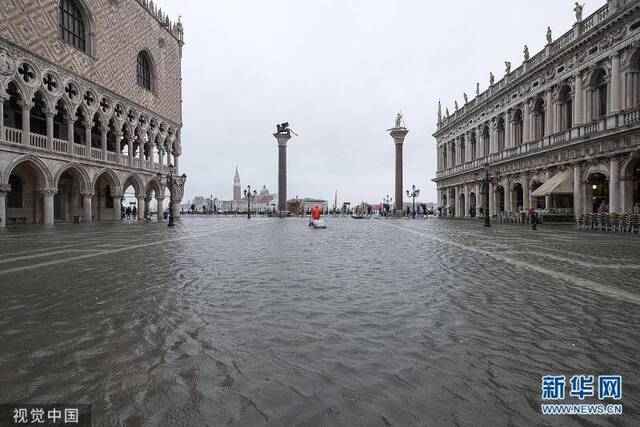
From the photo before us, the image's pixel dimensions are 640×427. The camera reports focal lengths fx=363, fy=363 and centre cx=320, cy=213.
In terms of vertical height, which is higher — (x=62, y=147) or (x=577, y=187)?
(x=62, y=147)

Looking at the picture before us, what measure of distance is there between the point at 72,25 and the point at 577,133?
38.0 metres

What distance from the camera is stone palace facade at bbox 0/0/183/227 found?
2284 cm

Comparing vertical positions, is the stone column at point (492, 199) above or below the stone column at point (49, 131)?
below

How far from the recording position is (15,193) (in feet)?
89.8

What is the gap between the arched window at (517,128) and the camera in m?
33.2

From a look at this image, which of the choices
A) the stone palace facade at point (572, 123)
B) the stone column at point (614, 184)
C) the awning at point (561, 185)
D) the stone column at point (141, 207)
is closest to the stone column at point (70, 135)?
the stone column at point (141, 207)

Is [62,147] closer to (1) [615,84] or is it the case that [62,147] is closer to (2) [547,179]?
(2) [547,179]

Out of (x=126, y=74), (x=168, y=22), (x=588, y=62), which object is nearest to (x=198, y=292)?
(x=588, y=62)

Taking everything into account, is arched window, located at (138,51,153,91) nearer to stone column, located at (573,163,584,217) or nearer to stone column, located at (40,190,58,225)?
stone column, located at (40,190,58,225)

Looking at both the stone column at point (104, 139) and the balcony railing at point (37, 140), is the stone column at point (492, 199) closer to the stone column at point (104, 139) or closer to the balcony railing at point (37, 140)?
the stone column at point (104, 139)

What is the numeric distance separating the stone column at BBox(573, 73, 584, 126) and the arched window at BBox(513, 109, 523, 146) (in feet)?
26.1

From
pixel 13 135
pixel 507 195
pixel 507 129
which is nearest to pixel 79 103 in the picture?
pixel 13 135

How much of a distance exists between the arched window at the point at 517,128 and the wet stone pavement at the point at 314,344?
1197 inches

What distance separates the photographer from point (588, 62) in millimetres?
24156
